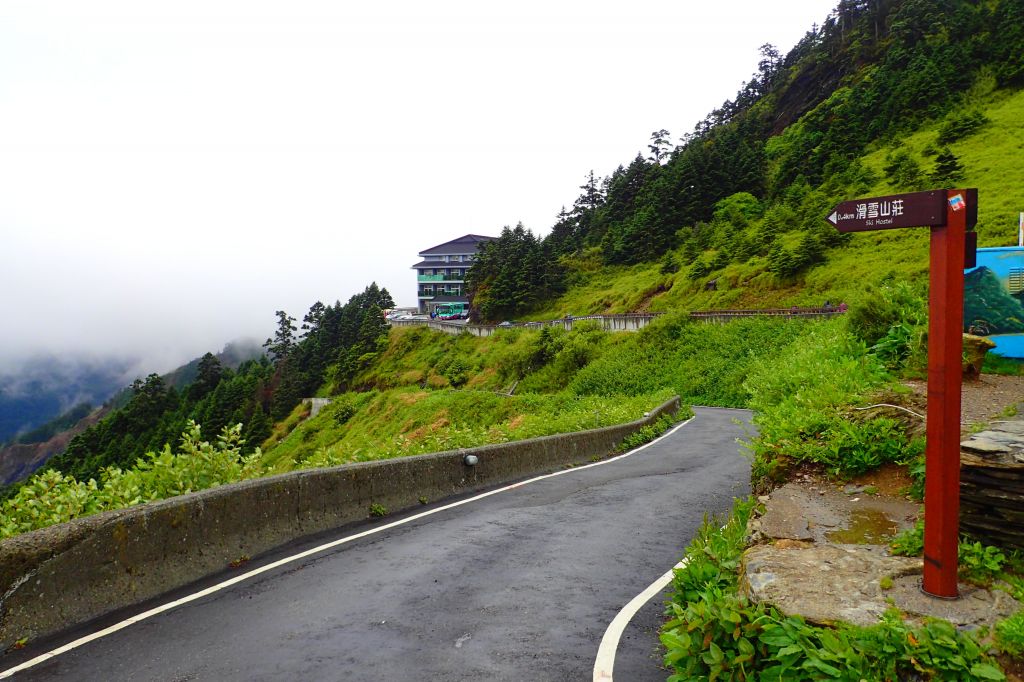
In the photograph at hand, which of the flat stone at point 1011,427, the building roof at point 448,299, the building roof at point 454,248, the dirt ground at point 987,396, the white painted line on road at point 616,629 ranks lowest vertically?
the white painted line on road at point 616,629

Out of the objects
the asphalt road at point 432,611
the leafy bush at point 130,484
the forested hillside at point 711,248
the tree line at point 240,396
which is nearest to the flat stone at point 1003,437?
the asphalt road at point 432,611

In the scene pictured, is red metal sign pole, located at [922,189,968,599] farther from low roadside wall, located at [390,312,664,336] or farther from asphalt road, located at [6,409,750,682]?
low roadside wall, located at [390,312,664,336]

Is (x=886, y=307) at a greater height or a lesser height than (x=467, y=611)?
greater

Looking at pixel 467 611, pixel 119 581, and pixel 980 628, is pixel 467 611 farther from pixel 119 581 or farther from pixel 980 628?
pixel 980 628

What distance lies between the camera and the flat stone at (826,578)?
388 cm

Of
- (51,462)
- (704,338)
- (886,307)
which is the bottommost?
(51,462)

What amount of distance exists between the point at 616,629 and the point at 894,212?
383 cm

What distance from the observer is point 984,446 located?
4633 millimetres

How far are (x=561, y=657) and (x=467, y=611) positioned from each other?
1132 millimetres

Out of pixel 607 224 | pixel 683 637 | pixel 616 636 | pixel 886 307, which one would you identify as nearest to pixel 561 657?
pixel 616 636

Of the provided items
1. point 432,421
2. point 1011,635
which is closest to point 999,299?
point 1011,635

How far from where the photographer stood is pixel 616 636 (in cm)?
499

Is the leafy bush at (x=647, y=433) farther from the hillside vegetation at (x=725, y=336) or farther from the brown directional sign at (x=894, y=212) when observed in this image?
the brown directional sign at (x=894, y=212)

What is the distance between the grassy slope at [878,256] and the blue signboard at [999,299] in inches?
499
